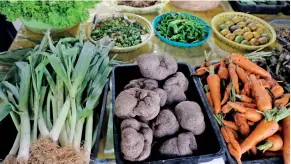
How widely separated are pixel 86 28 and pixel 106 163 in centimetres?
96

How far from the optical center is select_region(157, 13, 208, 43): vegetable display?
180 cm

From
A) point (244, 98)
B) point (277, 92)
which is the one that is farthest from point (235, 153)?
point (277, 92)

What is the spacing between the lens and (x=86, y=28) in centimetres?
174

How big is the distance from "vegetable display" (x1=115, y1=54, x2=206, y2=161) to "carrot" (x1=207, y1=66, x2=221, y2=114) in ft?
0.66

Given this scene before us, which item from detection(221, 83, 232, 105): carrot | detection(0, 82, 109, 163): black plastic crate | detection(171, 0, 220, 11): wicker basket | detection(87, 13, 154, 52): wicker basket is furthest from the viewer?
detection(171, 0, 220, 11): wicker basket

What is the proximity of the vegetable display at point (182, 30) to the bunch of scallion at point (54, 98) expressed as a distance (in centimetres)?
70

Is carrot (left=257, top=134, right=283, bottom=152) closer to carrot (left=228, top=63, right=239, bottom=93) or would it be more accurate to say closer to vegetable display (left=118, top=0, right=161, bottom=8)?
carrot (left=228, top=63, right=239, bottom=93)

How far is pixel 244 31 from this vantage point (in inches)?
74.0

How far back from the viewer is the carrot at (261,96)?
1.14 metres

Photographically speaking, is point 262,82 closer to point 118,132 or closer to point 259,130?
point 259,130

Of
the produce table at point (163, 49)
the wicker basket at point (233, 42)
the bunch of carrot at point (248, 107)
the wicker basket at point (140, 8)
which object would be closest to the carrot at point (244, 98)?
the bunch of carrot at point (248, 107)

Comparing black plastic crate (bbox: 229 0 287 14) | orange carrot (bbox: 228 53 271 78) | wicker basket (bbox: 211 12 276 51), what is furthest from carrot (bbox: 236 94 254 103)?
black plastic crate (bbox: 229 0 287 14)

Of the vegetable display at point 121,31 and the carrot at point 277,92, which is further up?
the vegetable display at point 121,31

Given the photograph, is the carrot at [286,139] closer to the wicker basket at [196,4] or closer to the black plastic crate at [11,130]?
the black plastic crate at [11,130]
